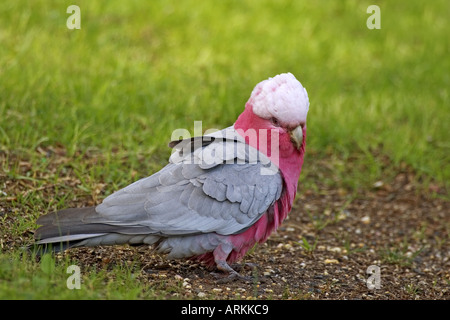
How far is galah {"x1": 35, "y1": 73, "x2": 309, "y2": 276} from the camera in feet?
12.3

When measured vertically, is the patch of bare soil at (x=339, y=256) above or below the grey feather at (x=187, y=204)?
below

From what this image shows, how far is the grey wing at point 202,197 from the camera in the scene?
12.4 ft

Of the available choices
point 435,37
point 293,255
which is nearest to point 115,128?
point 293,255

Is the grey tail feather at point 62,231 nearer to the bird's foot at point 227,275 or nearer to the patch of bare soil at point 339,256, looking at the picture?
the patch of bare soil at point 339,256

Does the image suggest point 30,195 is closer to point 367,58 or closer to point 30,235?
point 30,235

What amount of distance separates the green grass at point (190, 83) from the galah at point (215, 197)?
0.63 meters

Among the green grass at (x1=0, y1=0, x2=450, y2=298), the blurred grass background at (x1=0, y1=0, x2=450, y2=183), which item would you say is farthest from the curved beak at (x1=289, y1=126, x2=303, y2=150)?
the blurred grass background at (x1=0, y1=0, x2=450, y2=183)

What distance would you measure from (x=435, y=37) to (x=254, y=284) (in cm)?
587

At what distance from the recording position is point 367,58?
8109 millimetres

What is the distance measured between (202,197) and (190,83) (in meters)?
3.16

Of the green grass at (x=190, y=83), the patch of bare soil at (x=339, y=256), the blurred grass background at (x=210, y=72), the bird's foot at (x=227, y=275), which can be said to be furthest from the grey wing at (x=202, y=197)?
the blurred grass background at (x=210, y=72)

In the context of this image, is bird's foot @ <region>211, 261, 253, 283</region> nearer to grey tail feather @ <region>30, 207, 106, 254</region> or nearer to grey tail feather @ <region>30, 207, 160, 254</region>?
grey tail feather @ <region>30, 207, 160, 254</region>

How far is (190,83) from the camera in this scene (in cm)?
686

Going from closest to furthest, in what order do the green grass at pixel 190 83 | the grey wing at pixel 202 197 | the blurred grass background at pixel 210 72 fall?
the grey wing at pixel 202 197 < the green grass at pixel 190 83 < the blurred grass background at pixel 210 72
